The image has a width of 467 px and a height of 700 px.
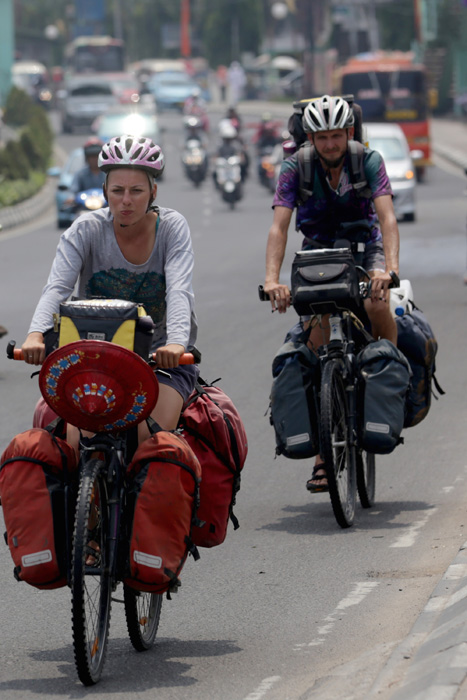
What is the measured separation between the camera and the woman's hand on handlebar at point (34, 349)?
209 inches

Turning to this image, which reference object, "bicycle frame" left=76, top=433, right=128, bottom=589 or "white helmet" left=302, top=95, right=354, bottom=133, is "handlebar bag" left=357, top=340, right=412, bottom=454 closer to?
"white helmet" left=302, top=95, right=354, bottom=133

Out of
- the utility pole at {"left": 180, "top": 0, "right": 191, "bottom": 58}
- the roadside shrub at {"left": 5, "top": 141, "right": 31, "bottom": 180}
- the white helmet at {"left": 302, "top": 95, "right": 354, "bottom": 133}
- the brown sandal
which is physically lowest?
the utility pole at {"left": 180, "top": 0, "right": 191, "bottom": 58}

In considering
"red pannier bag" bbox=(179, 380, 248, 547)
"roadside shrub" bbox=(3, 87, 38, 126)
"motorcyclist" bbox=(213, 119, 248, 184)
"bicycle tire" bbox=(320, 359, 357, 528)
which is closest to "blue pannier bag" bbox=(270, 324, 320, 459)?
"bicycle tire" bbox=(320, 359, 357, 528)

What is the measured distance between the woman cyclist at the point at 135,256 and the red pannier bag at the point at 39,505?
16.9 inches

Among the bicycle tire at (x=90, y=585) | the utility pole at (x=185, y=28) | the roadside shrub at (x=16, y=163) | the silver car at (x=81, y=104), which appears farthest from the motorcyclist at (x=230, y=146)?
the utility pole at (x=185, y=28)

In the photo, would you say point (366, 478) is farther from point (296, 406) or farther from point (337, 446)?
point (296, 406)

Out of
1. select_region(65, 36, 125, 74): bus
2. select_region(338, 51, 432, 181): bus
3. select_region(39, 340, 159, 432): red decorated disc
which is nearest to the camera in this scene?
select_region(39, 340, 159, 432): red decorated disc

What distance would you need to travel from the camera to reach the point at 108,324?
511 cm

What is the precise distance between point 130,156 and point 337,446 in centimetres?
237

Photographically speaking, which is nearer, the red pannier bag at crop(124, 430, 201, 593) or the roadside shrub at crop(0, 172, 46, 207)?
the red pannier bag at crop(124, 430, 201, 593)

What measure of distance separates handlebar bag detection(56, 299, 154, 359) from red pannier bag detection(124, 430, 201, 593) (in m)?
0.37

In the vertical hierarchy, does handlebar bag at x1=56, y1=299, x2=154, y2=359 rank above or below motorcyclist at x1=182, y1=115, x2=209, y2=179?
above

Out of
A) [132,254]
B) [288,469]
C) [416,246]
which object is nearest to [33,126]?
[416,246]

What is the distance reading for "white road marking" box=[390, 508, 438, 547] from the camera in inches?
284
